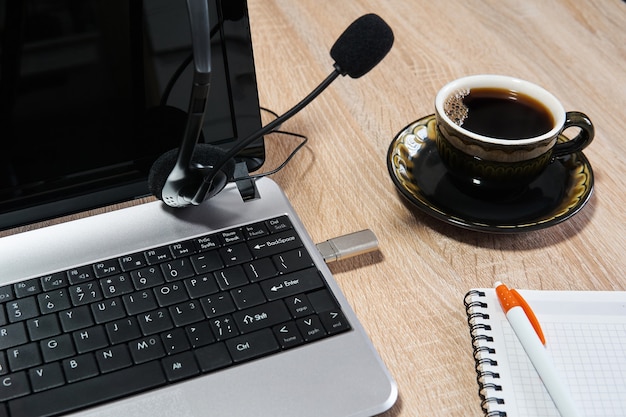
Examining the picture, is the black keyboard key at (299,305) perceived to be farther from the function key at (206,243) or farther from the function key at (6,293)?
the function key at (6,293)

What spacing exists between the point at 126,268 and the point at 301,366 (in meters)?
0.17

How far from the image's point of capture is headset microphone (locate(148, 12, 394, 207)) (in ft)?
1.74

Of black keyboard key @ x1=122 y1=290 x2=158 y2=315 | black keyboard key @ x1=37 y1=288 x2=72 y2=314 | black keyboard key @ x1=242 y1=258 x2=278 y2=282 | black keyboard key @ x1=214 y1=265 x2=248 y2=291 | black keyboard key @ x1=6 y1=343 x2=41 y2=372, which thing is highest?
black keyboard key @ x1=242 y1=258 x2=278 y2=282

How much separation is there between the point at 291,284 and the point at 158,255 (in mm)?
113

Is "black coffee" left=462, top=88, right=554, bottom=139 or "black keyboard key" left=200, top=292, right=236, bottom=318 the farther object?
"black coffee" left=462, top=88, right=554, bottom=139

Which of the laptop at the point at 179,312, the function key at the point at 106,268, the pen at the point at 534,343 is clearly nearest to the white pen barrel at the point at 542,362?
the pen at the point at 534,343

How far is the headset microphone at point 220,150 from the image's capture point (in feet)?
1.74

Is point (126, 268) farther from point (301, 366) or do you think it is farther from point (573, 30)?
point (573, 30)

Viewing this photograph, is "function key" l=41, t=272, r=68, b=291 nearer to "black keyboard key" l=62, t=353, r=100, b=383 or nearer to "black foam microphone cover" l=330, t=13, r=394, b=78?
"black keyboard key" l=62, t=353, r=100, b=383

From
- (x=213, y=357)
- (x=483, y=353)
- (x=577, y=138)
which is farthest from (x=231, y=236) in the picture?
(x=577, y=138)

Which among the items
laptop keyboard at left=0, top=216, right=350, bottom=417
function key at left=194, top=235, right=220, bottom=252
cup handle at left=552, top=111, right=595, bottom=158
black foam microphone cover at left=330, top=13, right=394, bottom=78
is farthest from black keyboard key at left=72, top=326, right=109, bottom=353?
cup handle at left=552, top=111, right=595, bottom=158

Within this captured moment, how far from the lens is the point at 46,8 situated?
0.53m

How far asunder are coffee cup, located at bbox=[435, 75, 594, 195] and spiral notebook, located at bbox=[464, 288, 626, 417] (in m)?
0.12

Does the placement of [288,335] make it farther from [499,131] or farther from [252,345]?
[499,131]
